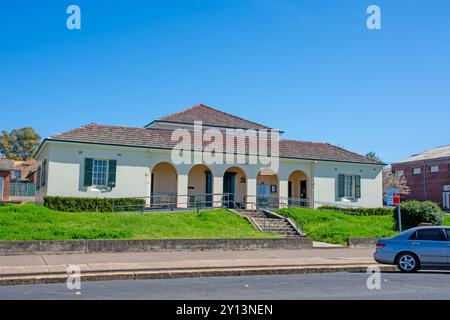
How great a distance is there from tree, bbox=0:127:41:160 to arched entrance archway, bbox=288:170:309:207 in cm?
7562

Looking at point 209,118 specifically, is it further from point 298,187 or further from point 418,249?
point 418,249

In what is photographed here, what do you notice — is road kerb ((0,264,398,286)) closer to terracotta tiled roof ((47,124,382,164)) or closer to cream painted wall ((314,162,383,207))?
terracotta tiled roof ((47,124,382,164))

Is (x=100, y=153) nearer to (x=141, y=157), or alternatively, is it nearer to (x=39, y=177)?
(x=141, y=157)

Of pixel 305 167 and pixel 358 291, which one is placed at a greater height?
pixel 305 167

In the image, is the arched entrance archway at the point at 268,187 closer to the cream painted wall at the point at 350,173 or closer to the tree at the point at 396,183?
the cream painted wall at the point at 350,173

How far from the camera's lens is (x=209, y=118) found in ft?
130

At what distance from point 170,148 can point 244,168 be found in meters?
5.46

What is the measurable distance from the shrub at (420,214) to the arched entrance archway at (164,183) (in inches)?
572

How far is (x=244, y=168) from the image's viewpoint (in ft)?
112

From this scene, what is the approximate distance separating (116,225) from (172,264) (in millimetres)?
8420

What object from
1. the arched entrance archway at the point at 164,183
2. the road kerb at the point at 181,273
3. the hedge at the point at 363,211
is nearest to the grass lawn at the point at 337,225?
the hedge at the point at 363,211

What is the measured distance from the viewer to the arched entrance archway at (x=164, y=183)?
3309cm

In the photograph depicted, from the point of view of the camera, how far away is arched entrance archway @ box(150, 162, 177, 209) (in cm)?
3309
